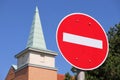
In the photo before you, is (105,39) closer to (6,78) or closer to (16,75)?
(16,75)

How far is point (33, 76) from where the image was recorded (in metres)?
46.5

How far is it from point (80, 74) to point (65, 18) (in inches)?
30.5

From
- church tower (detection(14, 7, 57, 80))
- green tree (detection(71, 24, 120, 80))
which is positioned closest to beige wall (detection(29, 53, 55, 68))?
church tower (detection(14, 7, 57, 80))

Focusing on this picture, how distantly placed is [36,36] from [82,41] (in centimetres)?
4472

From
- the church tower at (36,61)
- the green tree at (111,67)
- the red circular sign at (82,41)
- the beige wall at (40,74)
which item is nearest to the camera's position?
the red circular sign at (82,41)

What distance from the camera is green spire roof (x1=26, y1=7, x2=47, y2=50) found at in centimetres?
4800

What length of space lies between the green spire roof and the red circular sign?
4303 centimetres

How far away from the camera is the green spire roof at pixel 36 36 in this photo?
48.0 metres

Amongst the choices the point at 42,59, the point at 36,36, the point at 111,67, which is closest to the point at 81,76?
the point at 111,67

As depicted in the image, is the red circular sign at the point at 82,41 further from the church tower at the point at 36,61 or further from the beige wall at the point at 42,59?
the beige wall at the point at 42,59

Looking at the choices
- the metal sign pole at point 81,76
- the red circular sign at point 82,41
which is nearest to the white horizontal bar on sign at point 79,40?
the red circular sign at point 82,41

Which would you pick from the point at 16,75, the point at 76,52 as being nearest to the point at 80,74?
the point at 76,52

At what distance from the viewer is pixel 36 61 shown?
46.7 metres

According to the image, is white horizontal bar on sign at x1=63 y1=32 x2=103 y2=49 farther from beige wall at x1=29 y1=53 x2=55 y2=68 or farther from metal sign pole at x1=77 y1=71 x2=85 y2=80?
beige wall at x1=29 y1=53 x2=55 y2=68
